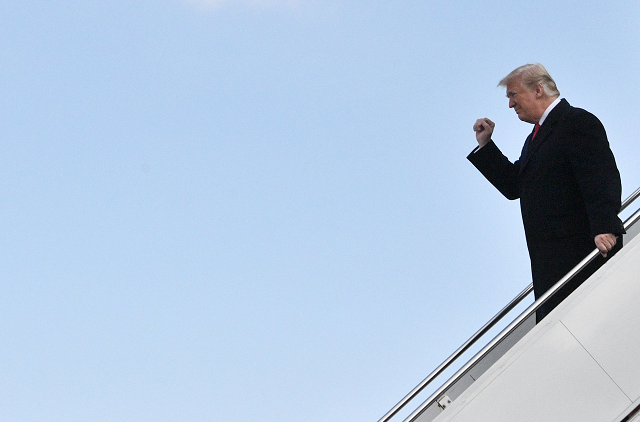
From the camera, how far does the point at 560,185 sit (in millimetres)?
3482

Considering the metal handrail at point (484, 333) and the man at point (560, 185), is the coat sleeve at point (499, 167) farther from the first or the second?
the metal handrail at point (484, 333)

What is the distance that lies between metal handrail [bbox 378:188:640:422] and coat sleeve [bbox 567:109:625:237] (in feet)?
0.49

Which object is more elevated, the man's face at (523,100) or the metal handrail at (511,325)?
the man's face at (523,100)

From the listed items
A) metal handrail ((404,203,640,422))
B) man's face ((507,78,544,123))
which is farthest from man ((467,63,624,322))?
metal handrail ((404,203,640,422))

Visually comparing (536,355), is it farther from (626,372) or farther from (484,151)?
(484,151)

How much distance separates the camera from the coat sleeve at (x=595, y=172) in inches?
124

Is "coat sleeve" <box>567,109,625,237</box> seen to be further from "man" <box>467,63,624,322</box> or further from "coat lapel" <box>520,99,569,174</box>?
"coat lapel" <box>520,99,569,174</box>

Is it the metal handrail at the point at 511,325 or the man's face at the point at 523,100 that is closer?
the metal handrail at the point at 511,325

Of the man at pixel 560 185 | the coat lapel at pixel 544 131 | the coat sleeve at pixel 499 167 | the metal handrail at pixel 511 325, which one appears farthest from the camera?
the coat sleeve at pixel 499 167

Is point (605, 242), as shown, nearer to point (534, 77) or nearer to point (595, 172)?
point (595, 172)

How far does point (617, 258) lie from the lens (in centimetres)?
301

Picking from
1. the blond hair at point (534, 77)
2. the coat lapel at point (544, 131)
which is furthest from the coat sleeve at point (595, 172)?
the blond hair at point (534, 77)

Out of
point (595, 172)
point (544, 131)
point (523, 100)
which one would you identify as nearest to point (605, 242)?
point (595, 172)

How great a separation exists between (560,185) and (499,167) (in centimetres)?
55
